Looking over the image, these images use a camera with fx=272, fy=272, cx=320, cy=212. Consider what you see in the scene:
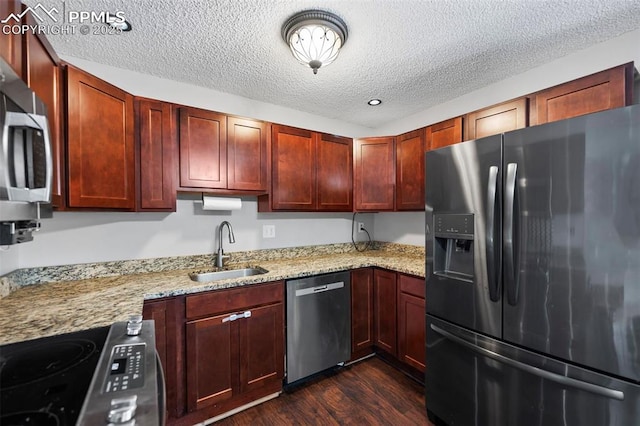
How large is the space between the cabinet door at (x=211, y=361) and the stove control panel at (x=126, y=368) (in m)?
0.81

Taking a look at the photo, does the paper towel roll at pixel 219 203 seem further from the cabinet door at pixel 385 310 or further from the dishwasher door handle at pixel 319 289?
the cabinet door at pixel 385 310

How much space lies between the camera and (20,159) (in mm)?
905

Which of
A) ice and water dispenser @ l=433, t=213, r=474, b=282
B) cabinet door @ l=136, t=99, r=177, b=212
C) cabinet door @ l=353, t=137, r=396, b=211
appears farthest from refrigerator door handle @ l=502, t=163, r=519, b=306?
cabinet door @ l=136, t=99, r=177, b=212

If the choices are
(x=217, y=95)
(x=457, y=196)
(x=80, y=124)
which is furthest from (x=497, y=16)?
(x=80, y=124)

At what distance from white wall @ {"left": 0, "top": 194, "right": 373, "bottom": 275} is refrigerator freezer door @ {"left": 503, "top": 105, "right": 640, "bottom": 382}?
→ 1929 millimetres

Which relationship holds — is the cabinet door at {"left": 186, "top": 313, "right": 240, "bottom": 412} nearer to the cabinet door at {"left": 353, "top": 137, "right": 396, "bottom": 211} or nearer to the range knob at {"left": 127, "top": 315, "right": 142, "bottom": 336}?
the range knob at {"left": 127, "top": 315, "right": 142, "bottom": 336}

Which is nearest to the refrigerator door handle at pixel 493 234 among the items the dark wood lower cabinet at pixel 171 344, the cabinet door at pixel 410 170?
the cabinet door at pixel 410 170

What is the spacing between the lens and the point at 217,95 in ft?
7.97

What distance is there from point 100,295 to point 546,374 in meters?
2.33

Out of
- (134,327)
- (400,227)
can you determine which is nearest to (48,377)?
(134,327)

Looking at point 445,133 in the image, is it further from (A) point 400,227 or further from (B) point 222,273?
(B) point 222,273

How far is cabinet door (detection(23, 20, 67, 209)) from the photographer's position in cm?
116

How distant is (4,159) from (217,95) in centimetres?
183

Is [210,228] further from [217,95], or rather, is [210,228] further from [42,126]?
[42,126]
